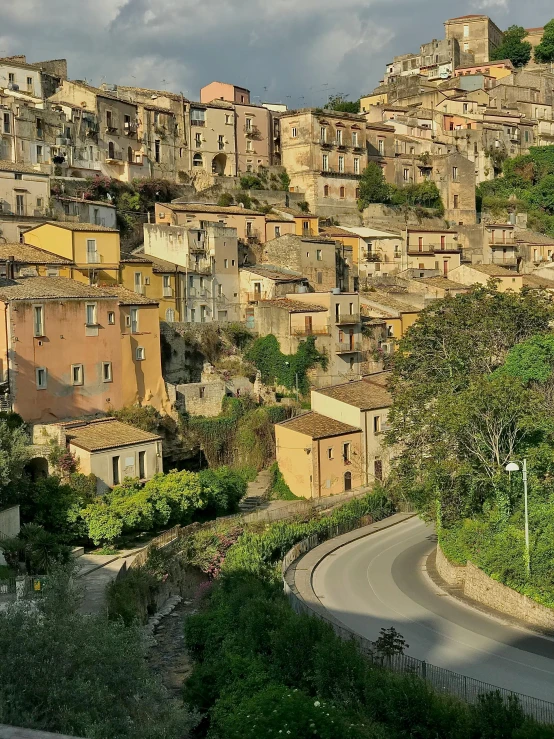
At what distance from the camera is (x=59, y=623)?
61.1 ft

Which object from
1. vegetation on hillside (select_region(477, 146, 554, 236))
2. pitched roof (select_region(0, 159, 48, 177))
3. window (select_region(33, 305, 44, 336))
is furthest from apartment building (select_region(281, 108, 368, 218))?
window (select_region(33, 305, 44, 336))

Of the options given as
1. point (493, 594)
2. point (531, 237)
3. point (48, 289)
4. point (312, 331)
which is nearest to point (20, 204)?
point (48, 289)

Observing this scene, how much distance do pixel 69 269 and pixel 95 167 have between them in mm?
16610

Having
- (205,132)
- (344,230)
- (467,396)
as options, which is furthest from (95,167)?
(467,396)

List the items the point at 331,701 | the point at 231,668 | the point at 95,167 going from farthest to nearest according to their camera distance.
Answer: the point at 95,167, the point at 231,668, the point at 331,701

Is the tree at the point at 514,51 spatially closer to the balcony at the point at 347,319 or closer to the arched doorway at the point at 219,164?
the arched doorway at the point at 219,164

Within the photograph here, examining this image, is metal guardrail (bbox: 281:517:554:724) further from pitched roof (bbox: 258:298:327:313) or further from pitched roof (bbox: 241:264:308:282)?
pitched roof (bbox: 241:264:308:282)

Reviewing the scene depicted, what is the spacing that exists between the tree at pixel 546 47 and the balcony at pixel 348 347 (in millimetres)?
70520

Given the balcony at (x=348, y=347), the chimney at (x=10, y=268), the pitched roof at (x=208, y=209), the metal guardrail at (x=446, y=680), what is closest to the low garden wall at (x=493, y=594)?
the metal guardrail at (x=446, y=680)

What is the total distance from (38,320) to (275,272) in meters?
18.9

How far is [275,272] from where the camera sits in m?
57.0

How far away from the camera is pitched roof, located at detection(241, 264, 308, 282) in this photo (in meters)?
55.7

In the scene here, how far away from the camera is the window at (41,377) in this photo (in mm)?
40406

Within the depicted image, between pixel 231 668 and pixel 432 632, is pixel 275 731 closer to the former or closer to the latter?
pixel 231 668
